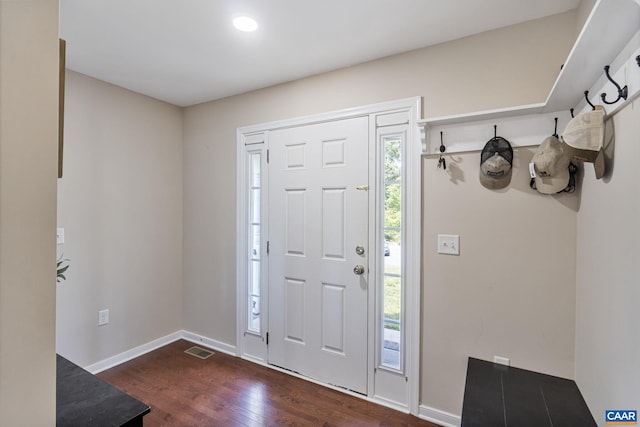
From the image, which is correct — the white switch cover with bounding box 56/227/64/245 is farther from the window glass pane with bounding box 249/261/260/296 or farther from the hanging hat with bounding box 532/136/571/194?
the hanging hat with bounding box 532/136/571/194

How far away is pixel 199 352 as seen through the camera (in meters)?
2.96

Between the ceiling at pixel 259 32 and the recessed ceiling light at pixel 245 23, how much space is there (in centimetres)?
4

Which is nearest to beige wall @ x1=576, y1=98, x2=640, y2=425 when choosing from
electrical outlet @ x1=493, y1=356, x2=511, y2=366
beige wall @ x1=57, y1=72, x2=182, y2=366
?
electrical outlet @ x1=493, y1=356, x2=511, y2=366

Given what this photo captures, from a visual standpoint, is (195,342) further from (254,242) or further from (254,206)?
(254,206)

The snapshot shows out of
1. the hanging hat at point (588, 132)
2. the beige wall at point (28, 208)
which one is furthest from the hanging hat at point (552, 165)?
the beige wall at point (28, 208)

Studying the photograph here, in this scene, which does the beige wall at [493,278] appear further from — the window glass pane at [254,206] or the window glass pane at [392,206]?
the window glass pane at [254,206]

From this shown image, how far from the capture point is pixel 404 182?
2.11 m

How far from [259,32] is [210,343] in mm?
2724

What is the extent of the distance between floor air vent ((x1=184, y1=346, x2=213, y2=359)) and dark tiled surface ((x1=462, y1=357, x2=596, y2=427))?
87.7 inches

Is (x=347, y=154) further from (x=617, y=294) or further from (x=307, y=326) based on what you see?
(x=617, y=294)

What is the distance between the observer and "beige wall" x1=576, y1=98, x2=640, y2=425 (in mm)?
1016

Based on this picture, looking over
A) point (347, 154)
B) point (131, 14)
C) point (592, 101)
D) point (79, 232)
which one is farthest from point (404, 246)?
point (79, 232)

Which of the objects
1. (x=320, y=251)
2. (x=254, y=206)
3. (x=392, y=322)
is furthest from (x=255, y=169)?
(x=392, y=322)
